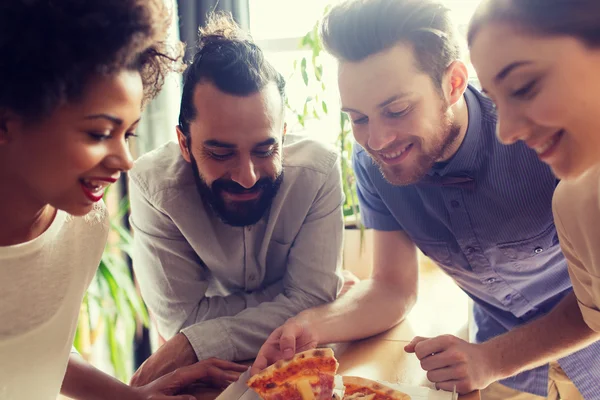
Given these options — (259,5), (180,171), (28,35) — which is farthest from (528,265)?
(259,5)

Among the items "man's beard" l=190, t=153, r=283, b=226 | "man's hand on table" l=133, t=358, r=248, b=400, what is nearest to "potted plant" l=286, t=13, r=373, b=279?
"man's beard" l=190, t=153, r=283, b=226

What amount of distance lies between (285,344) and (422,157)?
0.53m

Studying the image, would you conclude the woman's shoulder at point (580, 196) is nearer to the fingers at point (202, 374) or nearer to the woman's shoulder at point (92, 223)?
the fingers at point (202, 374)

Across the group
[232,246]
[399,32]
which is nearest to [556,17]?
[399,32]

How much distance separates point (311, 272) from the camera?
1.48 m

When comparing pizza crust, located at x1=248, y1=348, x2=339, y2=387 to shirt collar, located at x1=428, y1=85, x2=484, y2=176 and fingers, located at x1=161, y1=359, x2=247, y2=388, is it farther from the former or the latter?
shirt collar, located at x1=428, y1=85, x2=484, y2=176

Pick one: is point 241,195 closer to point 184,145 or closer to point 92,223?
point 184,145

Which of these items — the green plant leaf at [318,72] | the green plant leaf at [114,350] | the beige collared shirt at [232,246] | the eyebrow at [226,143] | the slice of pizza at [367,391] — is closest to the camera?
the slice of pizza at [367,391]

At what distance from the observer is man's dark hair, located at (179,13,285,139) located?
1.38 metres

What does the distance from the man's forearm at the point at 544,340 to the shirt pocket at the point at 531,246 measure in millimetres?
183

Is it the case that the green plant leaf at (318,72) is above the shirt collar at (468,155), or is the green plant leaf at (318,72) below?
above

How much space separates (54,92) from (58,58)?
45 millimetres

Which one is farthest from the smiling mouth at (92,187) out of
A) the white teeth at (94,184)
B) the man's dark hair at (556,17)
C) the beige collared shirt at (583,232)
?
the beige collared shirt at (583,232)

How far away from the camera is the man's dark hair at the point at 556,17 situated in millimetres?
782
